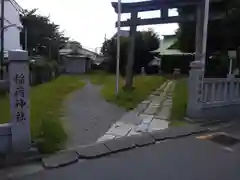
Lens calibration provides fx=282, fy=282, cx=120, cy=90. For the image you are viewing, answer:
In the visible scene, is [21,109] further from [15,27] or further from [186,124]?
[15,27]

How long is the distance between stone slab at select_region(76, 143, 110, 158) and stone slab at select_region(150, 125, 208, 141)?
1255mm

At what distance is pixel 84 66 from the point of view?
31328 millimetres

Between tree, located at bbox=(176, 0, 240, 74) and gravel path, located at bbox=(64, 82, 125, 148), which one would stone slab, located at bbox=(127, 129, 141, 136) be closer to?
gravel path, located at bbox=(64, 82, 125, 148)

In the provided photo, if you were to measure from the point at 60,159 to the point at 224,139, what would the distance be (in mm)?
3556

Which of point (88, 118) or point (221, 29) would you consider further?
point (221, 29)

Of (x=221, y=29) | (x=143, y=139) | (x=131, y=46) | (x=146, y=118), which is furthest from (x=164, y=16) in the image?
(x=143, y=139)

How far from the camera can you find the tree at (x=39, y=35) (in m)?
27.7

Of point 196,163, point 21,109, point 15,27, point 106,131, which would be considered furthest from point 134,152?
point 15,27

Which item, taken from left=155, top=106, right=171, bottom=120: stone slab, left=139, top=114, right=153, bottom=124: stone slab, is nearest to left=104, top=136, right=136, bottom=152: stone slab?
left=139, top=114, right=153, bottom=124: stone slab

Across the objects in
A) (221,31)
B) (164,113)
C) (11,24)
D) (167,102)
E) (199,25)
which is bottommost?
(164,113)

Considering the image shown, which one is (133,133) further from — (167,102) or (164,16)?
(164,16)

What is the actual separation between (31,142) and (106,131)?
6.77ft

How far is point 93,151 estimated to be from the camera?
4836 millimetres

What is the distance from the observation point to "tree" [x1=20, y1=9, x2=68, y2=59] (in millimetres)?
27672
